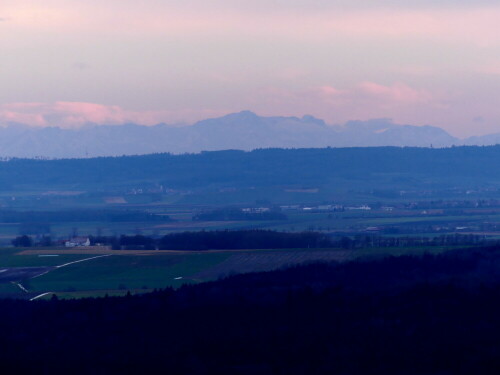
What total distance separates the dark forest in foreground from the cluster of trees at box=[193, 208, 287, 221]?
58.4 m

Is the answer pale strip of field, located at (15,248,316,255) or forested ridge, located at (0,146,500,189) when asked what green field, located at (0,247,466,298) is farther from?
forested ridge, located at (0,146,500,189)

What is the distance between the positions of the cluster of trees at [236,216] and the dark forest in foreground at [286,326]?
192ft

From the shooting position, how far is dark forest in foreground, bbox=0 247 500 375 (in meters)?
38.2

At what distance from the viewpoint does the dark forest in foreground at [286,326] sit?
38156 millimetres

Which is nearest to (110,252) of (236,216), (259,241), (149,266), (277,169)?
(149,266)

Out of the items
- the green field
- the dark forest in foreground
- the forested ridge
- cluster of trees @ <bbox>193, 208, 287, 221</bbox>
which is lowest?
the dark forest in foreground

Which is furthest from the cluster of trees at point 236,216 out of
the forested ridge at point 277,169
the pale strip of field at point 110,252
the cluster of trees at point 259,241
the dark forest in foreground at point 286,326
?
the dark forest in foreground at point 286,326

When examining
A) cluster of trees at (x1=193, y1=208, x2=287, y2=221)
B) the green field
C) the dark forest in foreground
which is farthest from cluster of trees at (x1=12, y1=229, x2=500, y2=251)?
cluster of trees at (x1=193, y1=208, x2=287, y2=221)

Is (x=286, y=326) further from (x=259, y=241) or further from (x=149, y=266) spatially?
(x=259, y=241)

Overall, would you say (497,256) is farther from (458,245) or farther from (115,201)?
(115,201)

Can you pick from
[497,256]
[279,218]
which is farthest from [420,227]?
[497,256]

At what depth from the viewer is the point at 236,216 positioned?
11912 centimetres

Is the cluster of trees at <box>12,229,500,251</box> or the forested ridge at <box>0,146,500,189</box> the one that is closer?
the cluster of trees at <box>12,229,500,251</box>

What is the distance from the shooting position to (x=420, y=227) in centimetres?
9819
